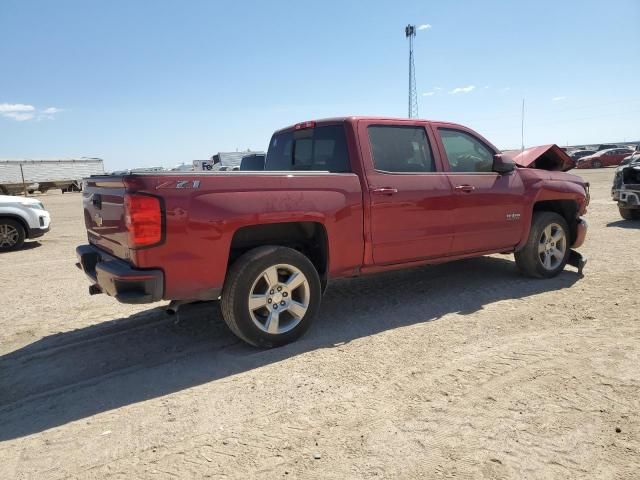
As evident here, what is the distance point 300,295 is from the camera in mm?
4066

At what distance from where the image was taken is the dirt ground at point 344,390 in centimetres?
243

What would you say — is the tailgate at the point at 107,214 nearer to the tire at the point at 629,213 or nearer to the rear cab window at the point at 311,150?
the rear cab window at the point at 311,150

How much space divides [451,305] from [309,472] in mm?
3029

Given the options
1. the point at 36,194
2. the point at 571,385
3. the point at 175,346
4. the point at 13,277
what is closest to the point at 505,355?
the point at 571,385

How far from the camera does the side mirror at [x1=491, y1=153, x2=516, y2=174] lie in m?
5.25

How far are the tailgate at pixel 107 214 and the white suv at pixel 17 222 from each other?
6.39 meters

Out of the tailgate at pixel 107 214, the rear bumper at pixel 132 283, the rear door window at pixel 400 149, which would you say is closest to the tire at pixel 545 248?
the rear door window at pixel 400 149

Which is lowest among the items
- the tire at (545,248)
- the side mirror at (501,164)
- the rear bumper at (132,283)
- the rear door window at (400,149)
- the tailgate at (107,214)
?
the tire at (545,248)

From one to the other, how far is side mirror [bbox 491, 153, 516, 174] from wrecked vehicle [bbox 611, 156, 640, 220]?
22.7 ft

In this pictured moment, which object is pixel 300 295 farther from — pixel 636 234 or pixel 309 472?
pixel 636 234

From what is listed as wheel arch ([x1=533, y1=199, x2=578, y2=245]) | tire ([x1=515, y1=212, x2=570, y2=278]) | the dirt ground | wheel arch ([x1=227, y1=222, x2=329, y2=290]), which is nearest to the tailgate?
wheel arch ([x1=227, y1=222, x2=329, y2=290])

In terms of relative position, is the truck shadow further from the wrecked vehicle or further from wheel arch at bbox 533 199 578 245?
the wrecked vehicle

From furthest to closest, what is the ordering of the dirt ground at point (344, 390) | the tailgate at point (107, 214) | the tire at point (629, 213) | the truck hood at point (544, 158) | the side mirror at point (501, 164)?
the tire at point (629, 213) < the truck hood at point (544, 158) < the side mirror at point (501, 164) < the tailgate at point (107, 214) < the dirt ground at point (344, 390)

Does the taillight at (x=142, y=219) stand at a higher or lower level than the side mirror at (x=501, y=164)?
lower
